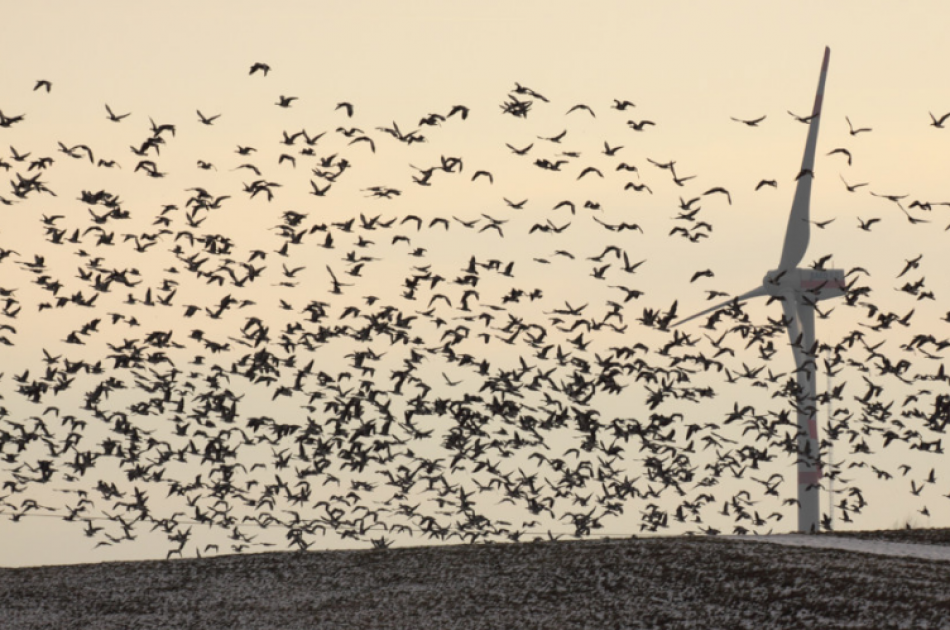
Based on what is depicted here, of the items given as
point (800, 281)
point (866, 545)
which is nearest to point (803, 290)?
point (800, 281)

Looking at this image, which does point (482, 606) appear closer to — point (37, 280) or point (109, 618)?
point (109, 618)

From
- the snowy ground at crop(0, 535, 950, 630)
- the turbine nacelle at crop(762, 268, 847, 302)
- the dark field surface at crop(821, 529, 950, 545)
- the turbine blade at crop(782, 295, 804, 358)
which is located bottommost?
the snowy ground at crop(0, 535, 950, 630)

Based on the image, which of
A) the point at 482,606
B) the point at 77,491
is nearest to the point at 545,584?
the point at 482,606

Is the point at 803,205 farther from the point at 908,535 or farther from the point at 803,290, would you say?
the point at 908,535

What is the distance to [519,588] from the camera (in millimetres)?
46625

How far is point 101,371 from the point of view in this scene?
57.1 m

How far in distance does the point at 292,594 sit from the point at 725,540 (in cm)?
1415

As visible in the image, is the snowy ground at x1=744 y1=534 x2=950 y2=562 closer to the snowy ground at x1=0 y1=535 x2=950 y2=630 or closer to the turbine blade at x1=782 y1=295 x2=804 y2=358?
the snowy ground at x1=0 y1=535 x2=950 y2=630

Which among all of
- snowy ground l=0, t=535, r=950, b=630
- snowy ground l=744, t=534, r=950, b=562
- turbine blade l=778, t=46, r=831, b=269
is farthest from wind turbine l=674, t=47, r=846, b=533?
snowy ground l=0, t=535, r=950, b=630

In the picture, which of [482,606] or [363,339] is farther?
[363,339]

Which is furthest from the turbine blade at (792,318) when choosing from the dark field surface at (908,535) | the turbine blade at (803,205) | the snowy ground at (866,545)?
the snowy ground at (866,545)

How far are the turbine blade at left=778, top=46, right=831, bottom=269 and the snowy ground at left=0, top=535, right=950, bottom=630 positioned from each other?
2649cm

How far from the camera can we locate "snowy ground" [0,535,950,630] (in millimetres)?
42219

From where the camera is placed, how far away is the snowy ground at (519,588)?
4222 cm
